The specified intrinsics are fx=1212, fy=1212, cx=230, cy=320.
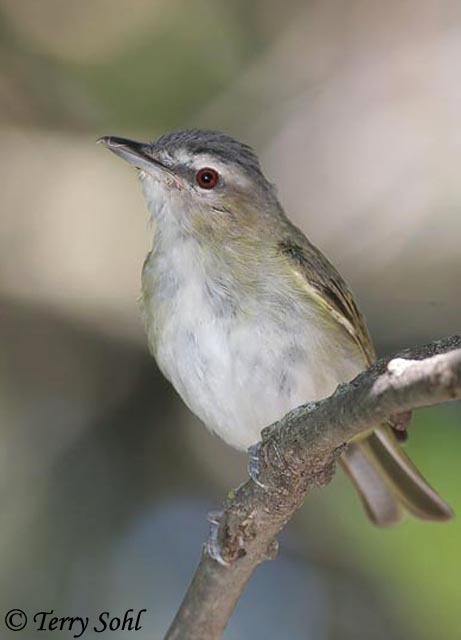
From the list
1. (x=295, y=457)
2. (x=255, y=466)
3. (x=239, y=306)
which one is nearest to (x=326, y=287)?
(x=239, y=306)

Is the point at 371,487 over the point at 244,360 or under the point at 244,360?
under

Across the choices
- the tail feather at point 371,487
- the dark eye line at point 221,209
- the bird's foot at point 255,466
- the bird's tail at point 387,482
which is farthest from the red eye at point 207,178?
Result: the bird's foot at point 255,466

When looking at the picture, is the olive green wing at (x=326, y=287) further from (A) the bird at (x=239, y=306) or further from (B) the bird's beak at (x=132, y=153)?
(B) the bird's beak at (x=132, y=153)

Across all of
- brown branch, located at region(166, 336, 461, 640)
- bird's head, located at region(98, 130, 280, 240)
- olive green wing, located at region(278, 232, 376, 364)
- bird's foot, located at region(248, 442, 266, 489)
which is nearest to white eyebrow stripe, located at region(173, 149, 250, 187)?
bird's head, located at region(98, 130, 280, 240)

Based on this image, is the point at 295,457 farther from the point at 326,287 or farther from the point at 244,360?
the point at 326,287

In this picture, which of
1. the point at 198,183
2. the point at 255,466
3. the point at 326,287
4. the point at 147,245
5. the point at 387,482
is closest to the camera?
the point at 255,466
